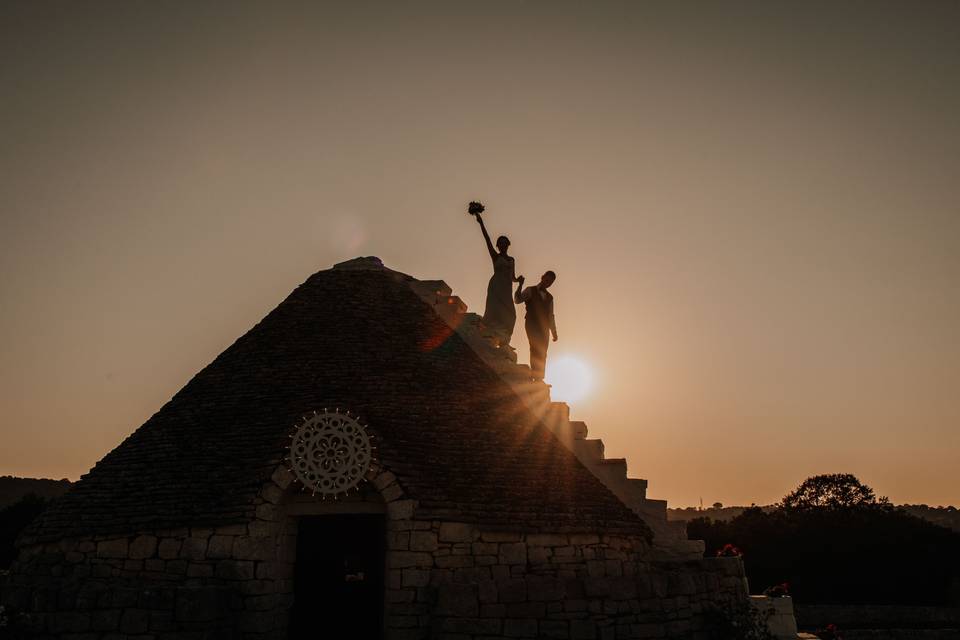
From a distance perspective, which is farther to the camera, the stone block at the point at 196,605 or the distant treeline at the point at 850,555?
the distant treeline at the point at 850,555

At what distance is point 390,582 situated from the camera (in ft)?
24.3

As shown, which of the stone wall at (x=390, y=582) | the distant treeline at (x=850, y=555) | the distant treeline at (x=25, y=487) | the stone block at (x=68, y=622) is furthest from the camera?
the distant treeline at (x=25, y=487)

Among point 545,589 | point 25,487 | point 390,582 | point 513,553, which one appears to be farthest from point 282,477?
point 25,487

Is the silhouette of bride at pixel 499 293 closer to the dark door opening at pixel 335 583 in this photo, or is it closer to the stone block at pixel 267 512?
the dark door opening at pixel 335 583

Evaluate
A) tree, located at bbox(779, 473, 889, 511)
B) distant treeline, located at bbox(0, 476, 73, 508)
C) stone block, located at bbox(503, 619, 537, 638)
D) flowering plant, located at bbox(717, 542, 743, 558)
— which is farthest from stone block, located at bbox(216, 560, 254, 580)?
distant treeline, located at bbox(0, 476, 73, 508)

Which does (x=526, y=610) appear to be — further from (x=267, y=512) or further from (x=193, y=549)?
(x=193, y=549)

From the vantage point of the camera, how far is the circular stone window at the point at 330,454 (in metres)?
7.70

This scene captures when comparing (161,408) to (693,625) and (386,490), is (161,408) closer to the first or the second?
(386,490)

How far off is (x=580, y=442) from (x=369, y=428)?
3528 millimetres

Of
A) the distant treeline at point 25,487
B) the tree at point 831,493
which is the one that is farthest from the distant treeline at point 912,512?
the distant treeline at point 25,487

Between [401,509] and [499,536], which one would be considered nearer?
[401,509]

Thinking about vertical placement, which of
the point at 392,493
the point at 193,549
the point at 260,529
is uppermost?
the point at 392,493

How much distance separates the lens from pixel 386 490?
773 centimetres

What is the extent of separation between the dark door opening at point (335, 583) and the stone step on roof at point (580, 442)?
3.16m
